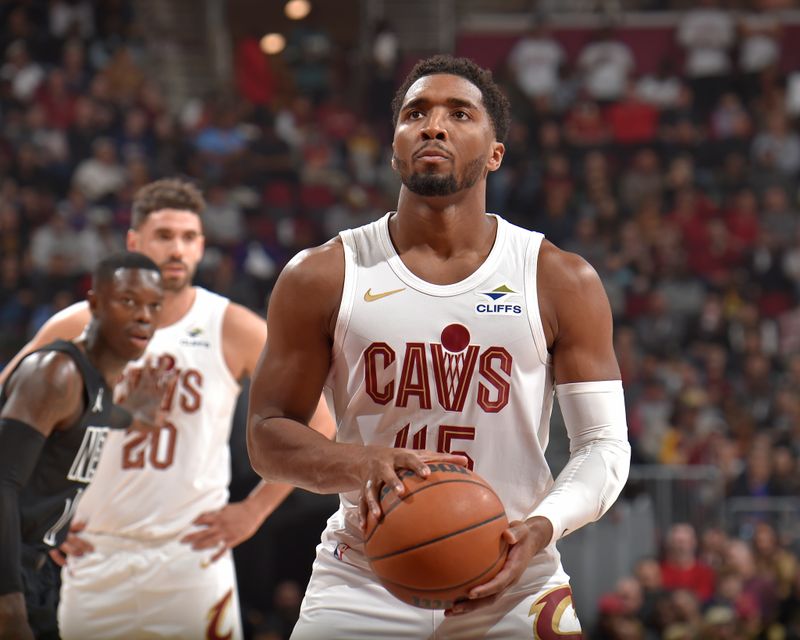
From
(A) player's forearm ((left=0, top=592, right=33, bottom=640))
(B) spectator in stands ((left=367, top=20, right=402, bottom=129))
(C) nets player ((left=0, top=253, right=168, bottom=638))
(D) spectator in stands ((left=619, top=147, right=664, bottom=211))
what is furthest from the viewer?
(B) spectator in stands ((left=367, top=20, right=402, bottom=129))

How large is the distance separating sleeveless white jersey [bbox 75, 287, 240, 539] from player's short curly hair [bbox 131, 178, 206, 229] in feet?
1.94

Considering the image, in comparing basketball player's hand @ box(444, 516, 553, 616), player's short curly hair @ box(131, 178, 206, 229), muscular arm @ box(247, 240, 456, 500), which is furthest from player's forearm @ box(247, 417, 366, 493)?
player's short curly hair @ box(131, 178, 206, 229)

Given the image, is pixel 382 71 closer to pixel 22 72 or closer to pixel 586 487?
pixel 22 72

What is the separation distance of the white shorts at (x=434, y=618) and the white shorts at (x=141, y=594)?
2189mm

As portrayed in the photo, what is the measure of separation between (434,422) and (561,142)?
1174 centimetres

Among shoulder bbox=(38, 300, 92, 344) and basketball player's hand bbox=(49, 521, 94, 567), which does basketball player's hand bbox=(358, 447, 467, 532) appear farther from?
basketball player's hand bbox=(49, 521, 94, 567)

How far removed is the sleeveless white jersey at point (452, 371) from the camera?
350 centimetres

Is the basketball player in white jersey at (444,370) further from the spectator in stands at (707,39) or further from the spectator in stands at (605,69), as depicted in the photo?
the spectator in stands at (707,39)

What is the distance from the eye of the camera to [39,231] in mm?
12922

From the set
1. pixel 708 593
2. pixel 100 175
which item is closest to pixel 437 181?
pixel 708 593

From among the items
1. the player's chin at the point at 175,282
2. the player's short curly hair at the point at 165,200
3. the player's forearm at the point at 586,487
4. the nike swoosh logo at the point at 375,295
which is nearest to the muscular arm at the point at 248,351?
the player's chin at the point at 175,282

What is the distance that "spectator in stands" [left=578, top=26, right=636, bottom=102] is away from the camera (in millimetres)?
15992

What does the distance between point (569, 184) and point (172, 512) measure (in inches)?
369

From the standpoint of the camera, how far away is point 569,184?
14.2 meters
